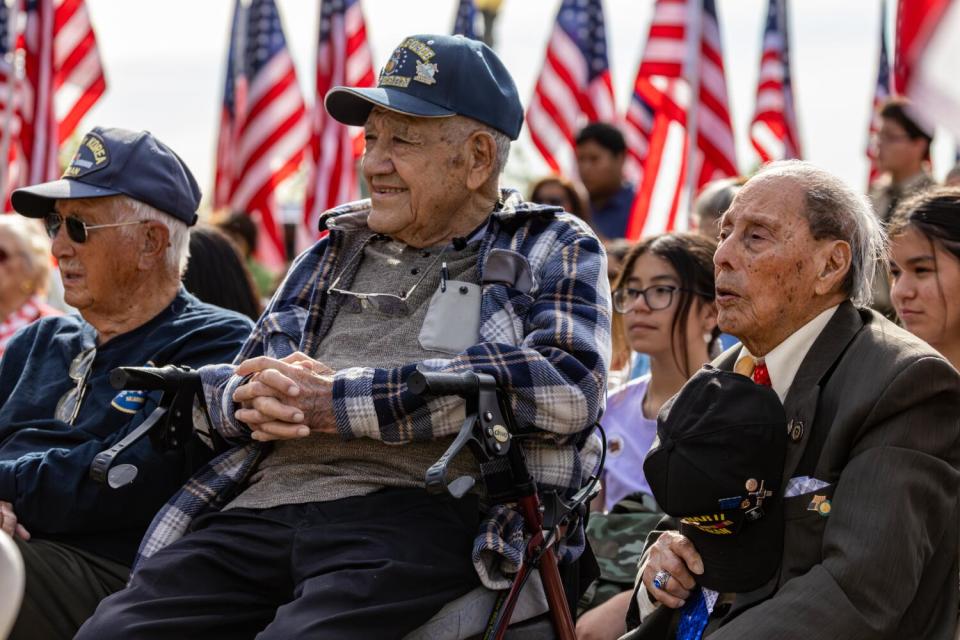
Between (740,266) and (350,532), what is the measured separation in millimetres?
1200

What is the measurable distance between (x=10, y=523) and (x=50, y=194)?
109cm

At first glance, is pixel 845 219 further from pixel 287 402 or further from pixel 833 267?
pixel 287 402

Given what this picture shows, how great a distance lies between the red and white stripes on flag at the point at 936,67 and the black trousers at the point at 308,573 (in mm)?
1920

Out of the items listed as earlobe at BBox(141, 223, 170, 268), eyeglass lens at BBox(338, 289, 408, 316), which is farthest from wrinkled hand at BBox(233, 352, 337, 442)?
earlobe at BBox(141, 223, 170, 268)

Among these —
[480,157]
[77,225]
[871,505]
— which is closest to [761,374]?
[871,505]

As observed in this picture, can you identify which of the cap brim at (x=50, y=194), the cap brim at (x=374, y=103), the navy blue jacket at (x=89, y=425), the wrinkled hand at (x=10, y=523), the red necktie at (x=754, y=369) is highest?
the cap brim at (x=374, y=103)

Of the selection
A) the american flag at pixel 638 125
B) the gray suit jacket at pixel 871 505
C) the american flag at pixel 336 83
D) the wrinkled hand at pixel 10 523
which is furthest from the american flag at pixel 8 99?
the gray suit jacket at pixel 871 505

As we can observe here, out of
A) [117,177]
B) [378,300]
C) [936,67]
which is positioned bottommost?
[378,300]

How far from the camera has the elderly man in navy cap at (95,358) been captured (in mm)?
3949

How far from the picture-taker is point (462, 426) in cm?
318

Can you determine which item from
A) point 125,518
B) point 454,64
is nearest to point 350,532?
point 125,518

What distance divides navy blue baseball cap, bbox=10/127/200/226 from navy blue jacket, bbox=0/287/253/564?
1.23 ft

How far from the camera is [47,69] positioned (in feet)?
36.8

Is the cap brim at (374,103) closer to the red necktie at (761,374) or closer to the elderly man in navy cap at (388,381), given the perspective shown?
the elderly man in navy cap at (388,381)
